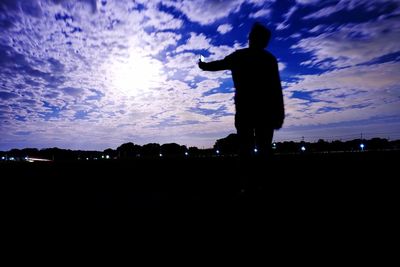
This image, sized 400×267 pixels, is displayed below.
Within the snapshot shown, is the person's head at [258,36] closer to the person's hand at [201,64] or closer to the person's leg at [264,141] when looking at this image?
the person's hand at [201,64]

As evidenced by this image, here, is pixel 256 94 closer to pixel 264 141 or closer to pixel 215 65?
pixel 264 141

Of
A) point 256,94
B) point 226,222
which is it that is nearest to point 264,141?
point 256,94

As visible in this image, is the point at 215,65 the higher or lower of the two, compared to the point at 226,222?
higher

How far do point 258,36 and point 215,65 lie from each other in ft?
2.63

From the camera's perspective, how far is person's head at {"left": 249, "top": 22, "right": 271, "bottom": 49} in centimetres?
381

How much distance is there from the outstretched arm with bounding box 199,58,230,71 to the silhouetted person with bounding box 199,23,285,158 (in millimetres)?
16

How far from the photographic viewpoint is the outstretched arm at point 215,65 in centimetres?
390

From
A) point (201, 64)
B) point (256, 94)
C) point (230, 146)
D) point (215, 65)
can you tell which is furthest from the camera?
point (230, 146)

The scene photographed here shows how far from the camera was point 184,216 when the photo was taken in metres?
2.12

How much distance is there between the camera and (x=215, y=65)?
13.0 feet

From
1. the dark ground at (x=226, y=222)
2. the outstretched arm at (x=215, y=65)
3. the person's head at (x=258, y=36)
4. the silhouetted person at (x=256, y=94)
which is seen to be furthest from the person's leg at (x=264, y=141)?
the person's head at (x=258, y=36)

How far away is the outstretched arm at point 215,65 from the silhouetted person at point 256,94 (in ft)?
0.05

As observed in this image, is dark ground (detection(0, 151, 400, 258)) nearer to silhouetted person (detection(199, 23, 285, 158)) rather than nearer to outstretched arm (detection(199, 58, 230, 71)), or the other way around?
silhouetted person (detection(199, 23, 285, 158))

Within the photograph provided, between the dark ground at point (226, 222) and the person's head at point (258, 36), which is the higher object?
the person's head at point (258, 36)
